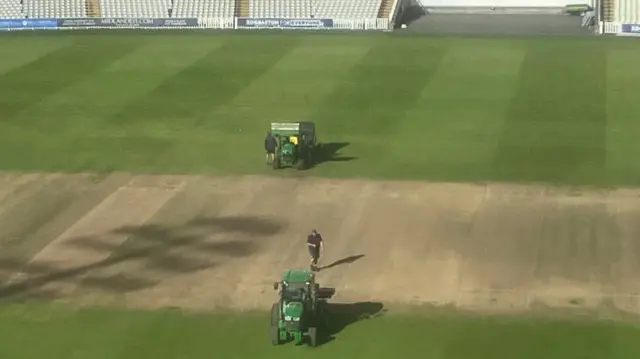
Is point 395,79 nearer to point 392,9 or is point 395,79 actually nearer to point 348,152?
point 348,152

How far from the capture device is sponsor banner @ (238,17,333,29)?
6344 cm

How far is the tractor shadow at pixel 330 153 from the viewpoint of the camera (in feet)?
128

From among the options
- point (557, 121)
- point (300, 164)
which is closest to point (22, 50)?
point (300, 164)

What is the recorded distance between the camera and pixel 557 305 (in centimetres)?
2695

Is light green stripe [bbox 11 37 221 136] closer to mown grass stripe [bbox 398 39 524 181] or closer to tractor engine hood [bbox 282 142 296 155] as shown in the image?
tractor engine hood [bbox 282 142 296 155]

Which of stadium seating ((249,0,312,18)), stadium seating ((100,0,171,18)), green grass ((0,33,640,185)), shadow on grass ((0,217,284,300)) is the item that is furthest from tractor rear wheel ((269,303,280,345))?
stadium seating ((100,0,171,18))

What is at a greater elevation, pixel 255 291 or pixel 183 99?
pixel 183 99

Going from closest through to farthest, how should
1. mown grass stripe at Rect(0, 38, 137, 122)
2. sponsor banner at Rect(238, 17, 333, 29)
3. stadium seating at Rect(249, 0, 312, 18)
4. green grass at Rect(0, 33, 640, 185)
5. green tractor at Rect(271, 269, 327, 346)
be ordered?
green tractor at Rect(271, 269, 327, 346) → green grass at Rect(0, 33, 640, 185) → mown grass stripe at Rect(0, 38, 137, 122) → sponsor banner at Rect(238, 17, 333, 29) → stadium seating at Rect(249, 0, 312, 18)

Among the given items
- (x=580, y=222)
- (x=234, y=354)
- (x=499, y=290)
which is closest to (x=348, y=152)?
(x=580, y=222)

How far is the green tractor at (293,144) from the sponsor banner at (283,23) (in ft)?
85.7

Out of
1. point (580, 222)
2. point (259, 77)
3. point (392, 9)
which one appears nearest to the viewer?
point (580, 222)

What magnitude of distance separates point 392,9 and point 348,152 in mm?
26462

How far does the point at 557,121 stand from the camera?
141 feet

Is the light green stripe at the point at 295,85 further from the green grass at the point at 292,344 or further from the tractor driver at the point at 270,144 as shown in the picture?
the green grass at the point at 292,344
